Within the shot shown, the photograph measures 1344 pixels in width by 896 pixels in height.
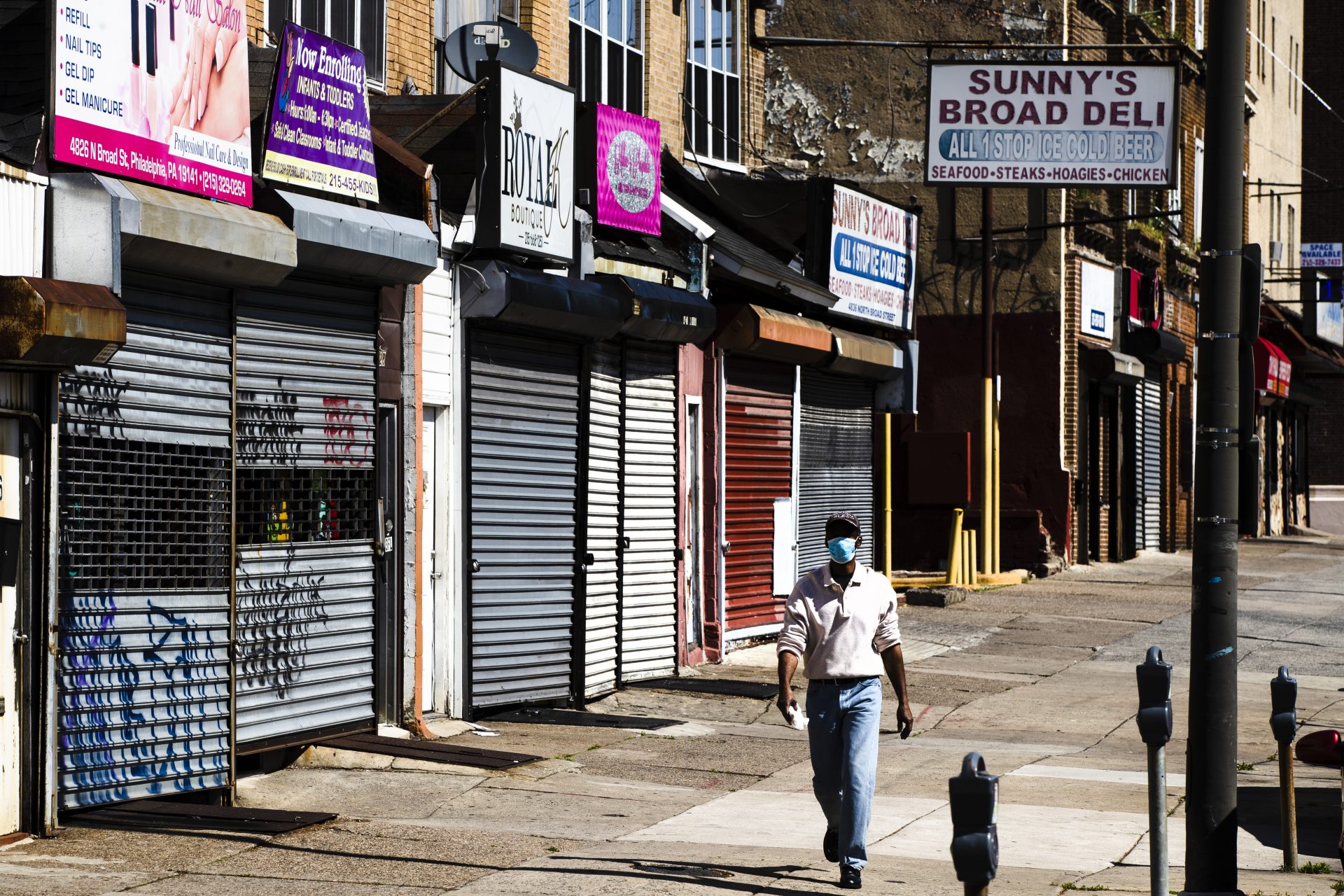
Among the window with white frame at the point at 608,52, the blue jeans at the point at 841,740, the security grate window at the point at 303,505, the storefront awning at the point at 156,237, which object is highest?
the window with white frame at the point at 608,52

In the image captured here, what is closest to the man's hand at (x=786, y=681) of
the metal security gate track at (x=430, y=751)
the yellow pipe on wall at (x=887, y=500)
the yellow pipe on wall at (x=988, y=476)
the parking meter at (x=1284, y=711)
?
the parking meter at (x=1284, y=711)

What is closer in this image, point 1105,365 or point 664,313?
point 664,313

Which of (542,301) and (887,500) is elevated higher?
(542,301)


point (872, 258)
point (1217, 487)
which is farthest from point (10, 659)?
point (872, 258)

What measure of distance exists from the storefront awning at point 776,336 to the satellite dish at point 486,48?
164 inches

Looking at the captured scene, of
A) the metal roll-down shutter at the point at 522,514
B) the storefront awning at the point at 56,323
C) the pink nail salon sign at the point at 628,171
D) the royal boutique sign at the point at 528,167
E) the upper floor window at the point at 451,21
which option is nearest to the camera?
the storefront awning at the point at 56,323

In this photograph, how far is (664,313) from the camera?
15.9m

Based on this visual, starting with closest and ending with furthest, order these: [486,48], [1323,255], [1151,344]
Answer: [486,48]
[1151,344]
[1323,255]

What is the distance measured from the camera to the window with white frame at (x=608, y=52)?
722 inches

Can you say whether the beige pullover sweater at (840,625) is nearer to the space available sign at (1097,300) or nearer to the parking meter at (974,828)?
the parking meter at (974,828)

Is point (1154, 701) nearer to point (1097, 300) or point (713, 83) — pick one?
point (713, 83)

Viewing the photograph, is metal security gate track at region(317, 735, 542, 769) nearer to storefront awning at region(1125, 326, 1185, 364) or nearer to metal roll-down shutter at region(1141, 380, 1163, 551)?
→ storefront awning at region(1125, 326, 1185, 364)

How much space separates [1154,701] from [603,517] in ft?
25.7

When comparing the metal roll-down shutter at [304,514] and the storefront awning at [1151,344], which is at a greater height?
the storefront awning at [1151,344]
